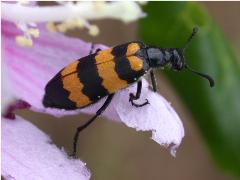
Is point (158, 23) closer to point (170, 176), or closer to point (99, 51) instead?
point (99, 51)

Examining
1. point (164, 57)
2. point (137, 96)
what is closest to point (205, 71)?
point (164, 57)

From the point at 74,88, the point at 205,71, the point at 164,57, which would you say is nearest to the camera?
the point at 74,88

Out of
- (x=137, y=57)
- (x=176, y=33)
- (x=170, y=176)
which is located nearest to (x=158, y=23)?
(x=176, y=33)

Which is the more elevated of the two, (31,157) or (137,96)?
(137,96)

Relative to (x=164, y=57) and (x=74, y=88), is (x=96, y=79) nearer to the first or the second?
(x=74, y=88)

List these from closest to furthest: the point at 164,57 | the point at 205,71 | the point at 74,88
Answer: the point at 74,88 → the point at 164,57 → the point at 205,71

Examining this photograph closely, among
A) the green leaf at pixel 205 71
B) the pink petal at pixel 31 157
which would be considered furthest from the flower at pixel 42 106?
the green leaf at pixel 205 71
